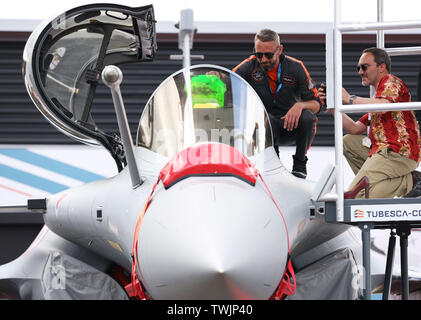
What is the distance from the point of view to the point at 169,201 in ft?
11.7

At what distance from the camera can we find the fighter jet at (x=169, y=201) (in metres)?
3.39

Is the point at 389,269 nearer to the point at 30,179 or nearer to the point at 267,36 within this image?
the point at 267,36

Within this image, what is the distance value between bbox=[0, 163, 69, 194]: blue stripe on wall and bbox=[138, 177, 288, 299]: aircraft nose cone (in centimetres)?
791

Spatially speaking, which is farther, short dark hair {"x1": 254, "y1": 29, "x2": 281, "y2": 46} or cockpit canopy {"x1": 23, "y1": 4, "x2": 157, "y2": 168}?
cockpit canopy {"x1": 23, "y1": 4, "x2": 157, "y2": 168}

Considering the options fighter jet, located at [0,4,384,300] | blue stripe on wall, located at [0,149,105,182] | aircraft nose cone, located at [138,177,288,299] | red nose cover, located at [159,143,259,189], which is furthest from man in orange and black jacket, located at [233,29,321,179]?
blue stripe on wall, located at [0,149,105,182]

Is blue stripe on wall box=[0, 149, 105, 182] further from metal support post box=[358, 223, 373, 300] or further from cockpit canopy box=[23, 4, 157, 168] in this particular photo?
metal support post box=[358, 223, 373, 300]

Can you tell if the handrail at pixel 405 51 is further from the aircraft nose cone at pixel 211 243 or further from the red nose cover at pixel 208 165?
the aircraft nose cone at pixel 211 243

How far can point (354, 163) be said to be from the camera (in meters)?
5.88

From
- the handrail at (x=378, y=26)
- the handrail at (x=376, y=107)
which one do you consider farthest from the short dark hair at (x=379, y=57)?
the handrail at (x=376, y=107)

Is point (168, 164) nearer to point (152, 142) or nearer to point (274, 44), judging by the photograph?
point (152, 142)

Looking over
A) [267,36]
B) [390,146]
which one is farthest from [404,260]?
[267,36]

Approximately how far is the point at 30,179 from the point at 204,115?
7517 mm

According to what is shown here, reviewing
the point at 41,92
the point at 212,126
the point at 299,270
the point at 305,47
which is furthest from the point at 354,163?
the point at 305,47

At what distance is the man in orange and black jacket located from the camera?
19.4 feet
